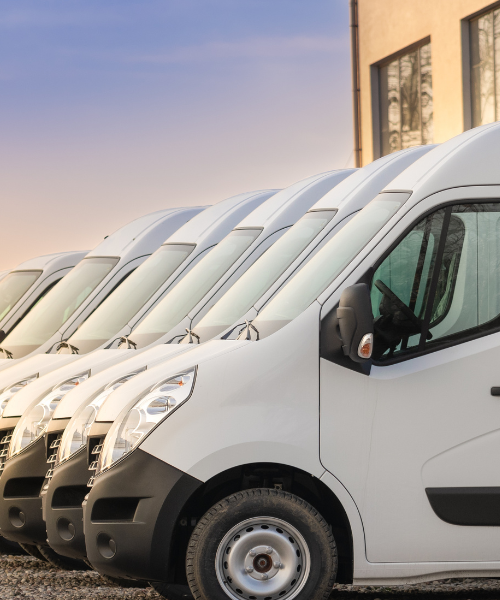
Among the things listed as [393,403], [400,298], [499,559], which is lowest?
[499,559]

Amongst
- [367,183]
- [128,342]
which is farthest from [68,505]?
[367,183]

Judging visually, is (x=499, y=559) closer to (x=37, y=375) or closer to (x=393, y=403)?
(x=393, y=403)

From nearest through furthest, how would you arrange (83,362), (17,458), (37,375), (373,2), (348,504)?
(348,504)
(17,458)
(83,362)
(37,375)
(373,2)

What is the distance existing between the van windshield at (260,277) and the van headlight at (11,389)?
2.13m

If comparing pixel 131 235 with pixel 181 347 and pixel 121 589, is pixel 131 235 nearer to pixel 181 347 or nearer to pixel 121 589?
pixel 181 347

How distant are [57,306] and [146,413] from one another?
5.89 m

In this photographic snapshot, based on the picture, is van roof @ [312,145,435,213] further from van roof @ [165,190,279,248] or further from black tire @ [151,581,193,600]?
black tire @ [151,581,193,600]

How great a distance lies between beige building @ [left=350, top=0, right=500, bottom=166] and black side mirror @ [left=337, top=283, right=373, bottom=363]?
16.8 m

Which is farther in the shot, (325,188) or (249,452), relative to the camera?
(325,188)

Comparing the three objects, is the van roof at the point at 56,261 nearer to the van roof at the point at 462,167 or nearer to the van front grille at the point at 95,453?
the van front grille at the point at 95,453

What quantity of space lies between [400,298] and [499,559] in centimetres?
142

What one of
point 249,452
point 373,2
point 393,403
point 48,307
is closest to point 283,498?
point 249,452

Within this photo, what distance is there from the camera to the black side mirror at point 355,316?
525 cm

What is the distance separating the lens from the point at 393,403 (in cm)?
567
